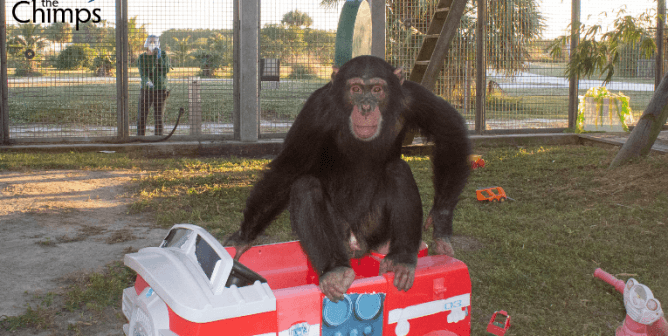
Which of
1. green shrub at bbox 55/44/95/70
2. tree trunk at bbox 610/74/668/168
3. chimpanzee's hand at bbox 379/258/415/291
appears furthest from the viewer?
green shrub at bbox 55/44/95/70

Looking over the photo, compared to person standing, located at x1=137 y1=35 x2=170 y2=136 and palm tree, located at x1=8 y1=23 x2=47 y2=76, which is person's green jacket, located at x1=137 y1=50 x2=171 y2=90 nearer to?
person standing, located at x1=137 y1=35 x2=170 y2=136

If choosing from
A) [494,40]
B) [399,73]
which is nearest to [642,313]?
[399,73]

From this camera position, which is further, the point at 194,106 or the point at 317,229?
the point at 194,106

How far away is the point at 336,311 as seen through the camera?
2.39 m

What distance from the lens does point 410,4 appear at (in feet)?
30.8

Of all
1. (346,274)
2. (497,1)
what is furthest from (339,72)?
(497,1)

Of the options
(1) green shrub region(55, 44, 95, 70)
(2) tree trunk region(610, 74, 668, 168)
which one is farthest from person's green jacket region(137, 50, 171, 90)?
(2) tree trunk region(610, 74, 668, 168)

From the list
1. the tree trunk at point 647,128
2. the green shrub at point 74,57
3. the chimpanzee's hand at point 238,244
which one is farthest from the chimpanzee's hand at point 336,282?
the green shrub at point 74,57

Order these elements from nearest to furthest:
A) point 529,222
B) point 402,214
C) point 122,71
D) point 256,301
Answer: point 256,301 < point 402,214 < point 529,222 < point 122,71

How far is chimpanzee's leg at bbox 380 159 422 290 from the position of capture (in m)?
2.88

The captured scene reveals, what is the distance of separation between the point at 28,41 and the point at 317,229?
24.1 ft

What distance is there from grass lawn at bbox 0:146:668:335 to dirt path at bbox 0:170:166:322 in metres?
0.25

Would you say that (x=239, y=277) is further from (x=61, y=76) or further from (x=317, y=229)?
(x=61, y=76)

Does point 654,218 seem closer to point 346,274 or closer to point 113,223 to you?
point 346,274
